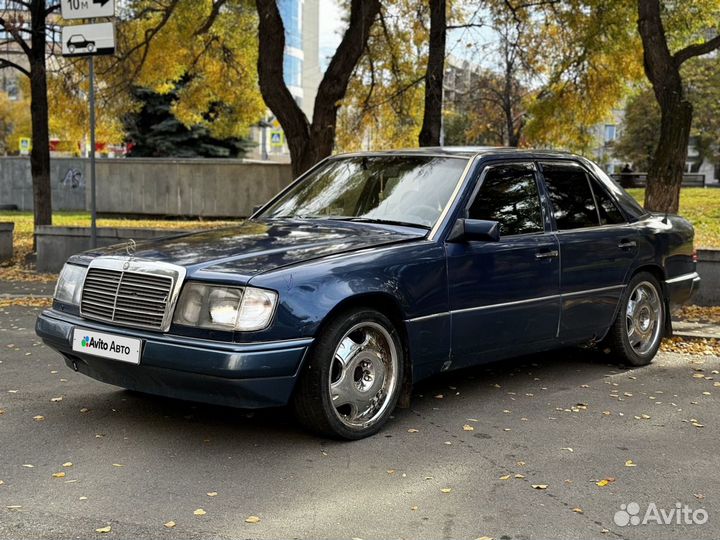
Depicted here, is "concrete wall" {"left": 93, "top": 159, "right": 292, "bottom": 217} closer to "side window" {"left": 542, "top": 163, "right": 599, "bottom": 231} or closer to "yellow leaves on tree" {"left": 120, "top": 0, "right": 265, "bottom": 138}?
"yellow leaves on tree" {"left": 120, "top": 0, "right": 265, "bottom": 138}

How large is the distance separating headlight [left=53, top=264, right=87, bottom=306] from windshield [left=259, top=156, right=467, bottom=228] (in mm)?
1601

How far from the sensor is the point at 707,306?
10.5 metres

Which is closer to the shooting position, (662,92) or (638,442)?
(638,442)

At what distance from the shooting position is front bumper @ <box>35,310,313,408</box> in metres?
4.70

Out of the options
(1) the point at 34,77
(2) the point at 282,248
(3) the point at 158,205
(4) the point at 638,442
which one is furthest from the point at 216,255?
(3) the point at 158,205

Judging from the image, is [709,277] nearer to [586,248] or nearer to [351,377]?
[586,248]

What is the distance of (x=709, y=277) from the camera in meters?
10.5

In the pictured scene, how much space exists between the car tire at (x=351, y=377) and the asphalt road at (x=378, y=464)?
0.43ft

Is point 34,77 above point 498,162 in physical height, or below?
above

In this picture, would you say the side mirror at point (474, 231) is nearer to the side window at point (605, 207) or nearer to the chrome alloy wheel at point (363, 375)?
the chrome alloy wheel at point (363, 375)

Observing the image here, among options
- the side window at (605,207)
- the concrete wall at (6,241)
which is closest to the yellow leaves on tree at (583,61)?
the side window at (605,207)

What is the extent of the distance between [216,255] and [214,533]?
1.79m

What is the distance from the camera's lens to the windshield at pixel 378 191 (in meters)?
6.04

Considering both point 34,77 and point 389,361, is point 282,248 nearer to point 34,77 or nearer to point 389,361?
point 389,361
